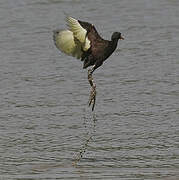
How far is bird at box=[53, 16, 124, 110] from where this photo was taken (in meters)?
9.57

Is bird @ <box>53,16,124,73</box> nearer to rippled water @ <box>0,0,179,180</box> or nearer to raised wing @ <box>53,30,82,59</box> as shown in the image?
raised wing @ <box>53,30,82,59</box>

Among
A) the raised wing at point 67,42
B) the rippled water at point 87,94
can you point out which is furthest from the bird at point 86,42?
the rippled water at point 87,94

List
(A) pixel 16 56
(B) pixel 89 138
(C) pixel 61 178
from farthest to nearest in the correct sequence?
1. (A) pixel 16 56
2. (B) pixel 89 138
3. (C) pixel 61 178

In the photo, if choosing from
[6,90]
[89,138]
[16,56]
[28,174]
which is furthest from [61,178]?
[16,56]

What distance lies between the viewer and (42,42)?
46.3ft

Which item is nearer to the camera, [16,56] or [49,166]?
[49,166]

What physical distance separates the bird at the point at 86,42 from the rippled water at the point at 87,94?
74 centimetres

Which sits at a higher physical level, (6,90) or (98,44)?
(98,44)

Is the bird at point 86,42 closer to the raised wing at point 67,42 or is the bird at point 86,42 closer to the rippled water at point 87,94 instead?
the raised wing at point 67,42

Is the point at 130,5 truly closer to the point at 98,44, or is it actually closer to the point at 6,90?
the point at 6,90

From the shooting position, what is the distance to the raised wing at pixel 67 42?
9.69 m

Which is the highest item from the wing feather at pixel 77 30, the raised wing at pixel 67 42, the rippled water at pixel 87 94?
the wing feather at pixel 77 30

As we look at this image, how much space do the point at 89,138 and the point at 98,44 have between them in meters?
1.09

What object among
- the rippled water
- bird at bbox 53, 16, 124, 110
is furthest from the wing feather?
the rippled water
